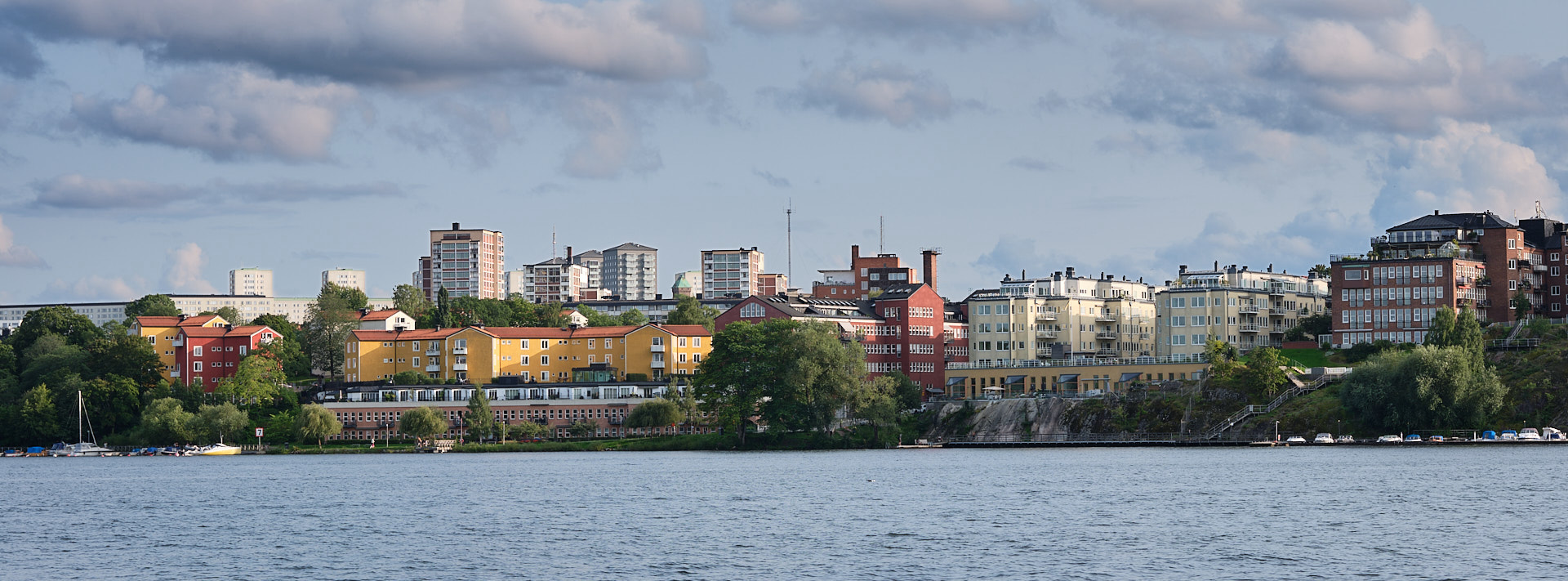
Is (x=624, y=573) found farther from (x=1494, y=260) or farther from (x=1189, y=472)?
(x=1494, y=260)

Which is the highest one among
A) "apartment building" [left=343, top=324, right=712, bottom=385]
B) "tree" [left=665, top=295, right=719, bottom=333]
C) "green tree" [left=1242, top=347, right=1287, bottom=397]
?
"tree" [left=665, top=295, right=719, bottom=333]

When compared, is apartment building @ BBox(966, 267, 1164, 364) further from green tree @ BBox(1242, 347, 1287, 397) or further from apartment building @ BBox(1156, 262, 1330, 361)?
green tree @ BBox(1242, 347, 1287, 397)

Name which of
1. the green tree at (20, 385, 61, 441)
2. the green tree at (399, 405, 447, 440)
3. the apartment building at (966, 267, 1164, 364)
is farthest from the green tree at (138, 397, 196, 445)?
the apartment building at (966, 267, 1164, 364)

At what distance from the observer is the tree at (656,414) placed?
14125 cm

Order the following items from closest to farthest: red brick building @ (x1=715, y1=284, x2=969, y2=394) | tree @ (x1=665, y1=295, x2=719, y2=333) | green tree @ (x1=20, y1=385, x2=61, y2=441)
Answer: green tree @ (x1=20, y1=385, x2=61, y2=441), red brick building @ (x1=715, y1=284, x2=969, y2=394), tree @ (x1=665, y1=295, x2=719, y2=333)

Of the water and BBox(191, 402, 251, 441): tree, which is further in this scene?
BBox(191, 402, 251, 441): tree

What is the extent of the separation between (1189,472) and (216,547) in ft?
173

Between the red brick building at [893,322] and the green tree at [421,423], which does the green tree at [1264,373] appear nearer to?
the red brick building at [893,322]

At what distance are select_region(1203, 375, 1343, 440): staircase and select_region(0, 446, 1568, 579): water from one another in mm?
19785

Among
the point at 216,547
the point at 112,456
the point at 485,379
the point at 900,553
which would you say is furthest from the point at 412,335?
the point at 900,553

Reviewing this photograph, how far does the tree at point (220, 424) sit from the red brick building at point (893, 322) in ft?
155

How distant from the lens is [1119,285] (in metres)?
192

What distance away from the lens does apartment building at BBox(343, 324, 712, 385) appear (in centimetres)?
16600

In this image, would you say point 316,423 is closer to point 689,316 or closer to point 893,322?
point 689,316
